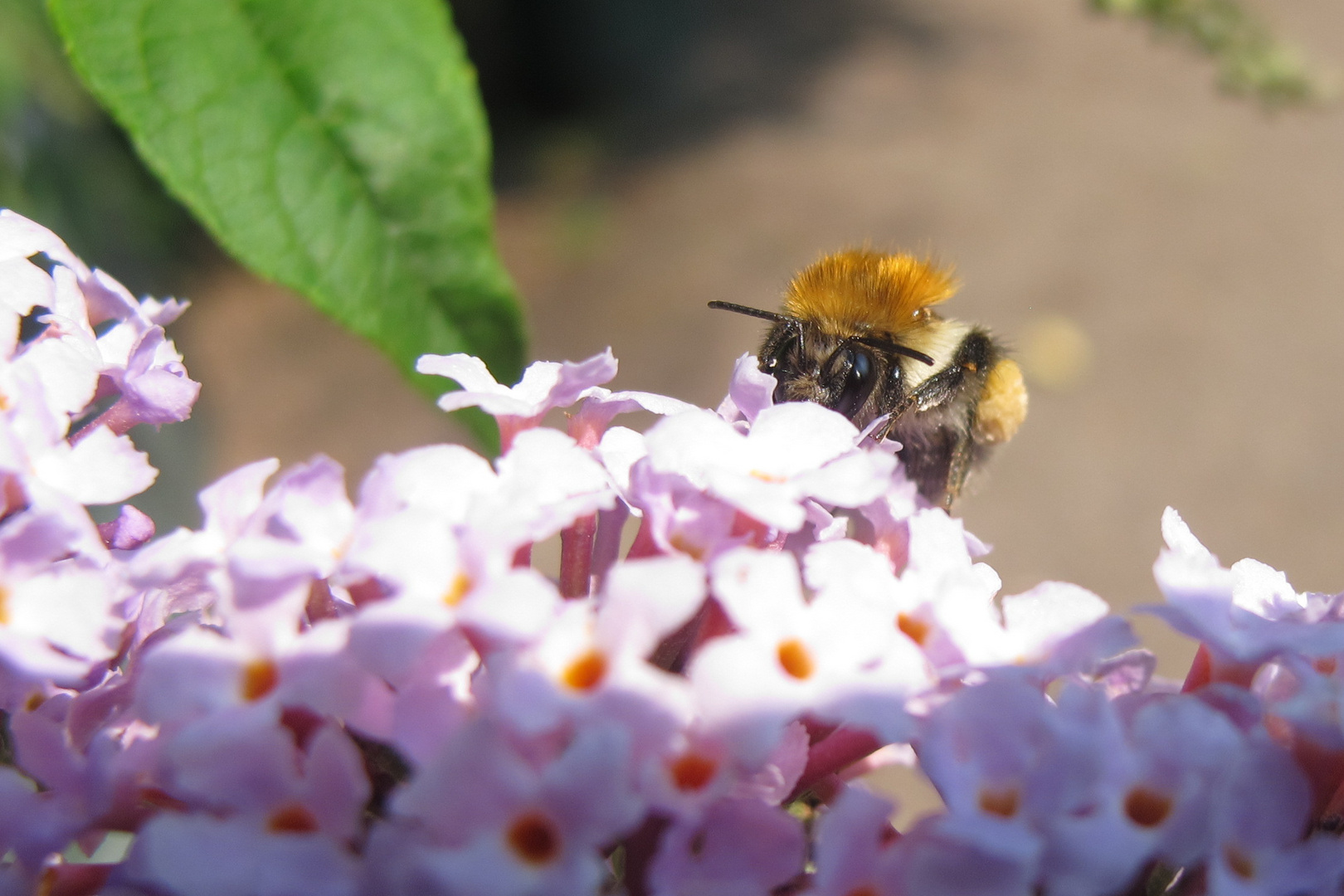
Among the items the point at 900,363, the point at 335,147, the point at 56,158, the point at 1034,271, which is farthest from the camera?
the point at 1034,271

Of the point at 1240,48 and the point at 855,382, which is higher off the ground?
the point at 1240,48

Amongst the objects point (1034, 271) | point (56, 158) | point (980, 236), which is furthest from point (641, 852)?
point (980, 236)

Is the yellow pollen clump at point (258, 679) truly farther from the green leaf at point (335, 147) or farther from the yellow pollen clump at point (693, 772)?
the green leaf at point (335, 147)

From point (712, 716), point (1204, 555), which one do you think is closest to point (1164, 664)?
point (1204, 555)

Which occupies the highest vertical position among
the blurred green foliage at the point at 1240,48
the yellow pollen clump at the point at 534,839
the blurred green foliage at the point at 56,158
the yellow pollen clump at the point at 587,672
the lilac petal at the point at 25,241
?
the blurred green foliage at the point at 1240,48

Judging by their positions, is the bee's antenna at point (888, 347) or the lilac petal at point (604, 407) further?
the bee's antenna at point (888, 347)

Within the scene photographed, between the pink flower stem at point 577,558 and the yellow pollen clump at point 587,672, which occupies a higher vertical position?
the pink flower stem at point 577,558

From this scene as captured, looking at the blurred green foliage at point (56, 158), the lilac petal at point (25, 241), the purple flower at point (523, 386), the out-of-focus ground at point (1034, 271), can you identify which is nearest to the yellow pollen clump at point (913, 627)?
the purple flower at point (523, 386)

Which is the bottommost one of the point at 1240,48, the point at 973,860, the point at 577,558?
the point at 973,860

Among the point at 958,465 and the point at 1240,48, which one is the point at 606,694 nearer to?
the point at 958,465
